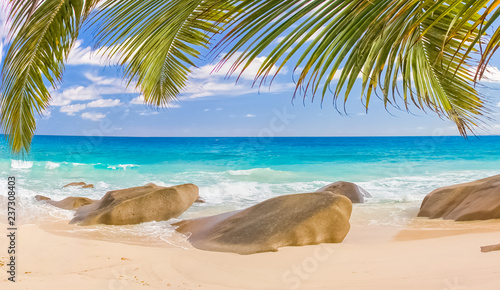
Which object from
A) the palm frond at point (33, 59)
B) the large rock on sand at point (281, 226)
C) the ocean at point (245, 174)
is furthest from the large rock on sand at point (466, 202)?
the palm frond at point (33, 59)

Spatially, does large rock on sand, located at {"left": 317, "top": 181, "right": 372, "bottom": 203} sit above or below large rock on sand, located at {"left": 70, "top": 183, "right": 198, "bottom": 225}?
below

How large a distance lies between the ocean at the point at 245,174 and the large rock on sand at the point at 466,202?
0.40 meters

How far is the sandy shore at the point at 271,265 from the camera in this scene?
278 cm

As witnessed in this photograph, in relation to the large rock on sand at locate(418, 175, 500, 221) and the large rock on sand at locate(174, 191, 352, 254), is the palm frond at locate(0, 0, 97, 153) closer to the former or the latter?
the large rock on sand at locate(174, 191, 352, 254)

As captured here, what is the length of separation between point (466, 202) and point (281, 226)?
3.16 m

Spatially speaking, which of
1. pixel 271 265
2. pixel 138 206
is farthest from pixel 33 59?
pixel 138 206

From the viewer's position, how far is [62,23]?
2533mm

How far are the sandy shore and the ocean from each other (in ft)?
3.00

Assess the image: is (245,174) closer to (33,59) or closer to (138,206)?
(138,206)

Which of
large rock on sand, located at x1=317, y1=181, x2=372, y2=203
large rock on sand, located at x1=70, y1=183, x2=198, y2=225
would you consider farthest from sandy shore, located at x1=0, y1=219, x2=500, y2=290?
large rock on sand, located at x1=317, y1=181, x2=372, y2=203

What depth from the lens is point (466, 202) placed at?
18.9 feet

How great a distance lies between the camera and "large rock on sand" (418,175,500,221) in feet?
17.5

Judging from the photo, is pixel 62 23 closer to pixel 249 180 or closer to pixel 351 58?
pixel 351 58

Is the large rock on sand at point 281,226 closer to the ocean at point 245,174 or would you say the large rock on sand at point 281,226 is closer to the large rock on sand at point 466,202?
the ocean at point 245,174
